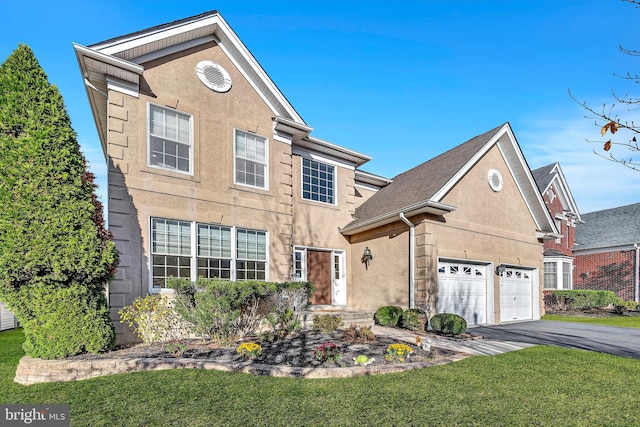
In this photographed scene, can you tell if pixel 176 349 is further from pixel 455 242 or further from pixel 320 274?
pixel 455 242

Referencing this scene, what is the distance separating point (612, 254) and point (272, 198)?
2334cm

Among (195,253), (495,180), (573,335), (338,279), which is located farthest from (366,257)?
(573,335)

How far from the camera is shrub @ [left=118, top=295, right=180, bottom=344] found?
8.26m

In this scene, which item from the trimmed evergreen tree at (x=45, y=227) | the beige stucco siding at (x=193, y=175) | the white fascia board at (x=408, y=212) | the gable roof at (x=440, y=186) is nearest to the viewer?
the trimmed evergreen tree at (x=45, y=227)

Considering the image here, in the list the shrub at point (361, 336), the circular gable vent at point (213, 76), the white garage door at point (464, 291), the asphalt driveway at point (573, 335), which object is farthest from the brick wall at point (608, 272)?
the circular gable vent at point (213, 76)

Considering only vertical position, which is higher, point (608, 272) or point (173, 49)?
point (173, 49)

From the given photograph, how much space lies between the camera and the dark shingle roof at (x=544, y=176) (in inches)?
895

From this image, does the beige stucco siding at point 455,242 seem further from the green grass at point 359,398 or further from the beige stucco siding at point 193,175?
the green grass at point 359,398

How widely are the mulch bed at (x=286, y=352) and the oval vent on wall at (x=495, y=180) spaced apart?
799cm

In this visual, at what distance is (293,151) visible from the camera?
12.9 metres

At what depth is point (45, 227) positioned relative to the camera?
6.56 m

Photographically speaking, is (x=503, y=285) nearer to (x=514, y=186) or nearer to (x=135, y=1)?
(x=514, y=186)

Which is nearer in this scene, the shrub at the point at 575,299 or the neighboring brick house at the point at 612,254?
the shrub at the point at 575,299

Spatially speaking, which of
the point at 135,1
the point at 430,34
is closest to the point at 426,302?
the point at 430,34
